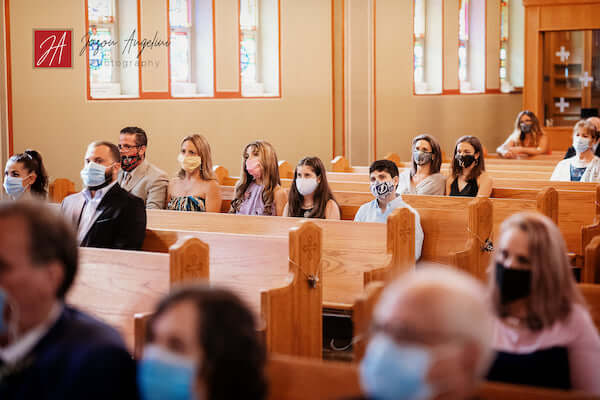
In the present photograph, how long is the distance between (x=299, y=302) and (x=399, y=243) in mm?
750

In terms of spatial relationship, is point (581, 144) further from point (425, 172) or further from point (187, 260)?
point (187, 260)

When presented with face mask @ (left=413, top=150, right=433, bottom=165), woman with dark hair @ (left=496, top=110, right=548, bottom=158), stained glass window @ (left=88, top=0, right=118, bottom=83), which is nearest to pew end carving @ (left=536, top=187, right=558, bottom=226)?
face mask @ (left=413, top=150, right=433, bottom=165)

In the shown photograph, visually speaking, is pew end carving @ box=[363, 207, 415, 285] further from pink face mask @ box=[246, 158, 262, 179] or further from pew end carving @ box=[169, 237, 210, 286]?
pink face mask @ box=[246, 158, 262, 179]

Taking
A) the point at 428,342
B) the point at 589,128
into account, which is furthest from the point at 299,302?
the point at 589,128

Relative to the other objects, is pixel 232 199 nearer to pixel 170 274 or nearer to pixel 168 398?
pixel 170 274

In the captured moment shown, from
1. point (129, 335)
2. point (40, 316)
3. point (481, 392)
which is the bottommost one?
point (129, 335)

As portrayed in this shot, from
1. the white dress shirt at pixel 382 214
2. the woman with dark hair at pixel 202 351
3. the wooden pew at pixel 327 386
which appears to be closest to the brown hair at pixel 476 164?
the white dress shirt at pixel 382 214

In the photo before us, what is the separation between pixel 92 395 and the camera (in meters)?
1.69

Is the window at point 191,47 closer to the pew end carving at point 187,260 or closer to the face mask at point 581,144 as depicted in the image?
the face mask at point 581,144

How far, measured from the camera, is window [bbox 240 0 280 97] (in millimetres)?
10594

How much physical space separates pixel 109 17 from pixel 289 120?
274 centimetres

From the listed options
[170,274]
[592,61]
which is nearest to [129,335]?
[170,274]

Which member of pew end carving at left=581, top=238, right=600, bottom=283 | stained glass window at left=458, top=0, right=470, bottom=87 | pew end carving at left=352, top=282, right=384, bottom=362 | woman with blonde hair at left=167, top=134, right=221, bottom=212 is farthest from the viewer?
stained glass window at left=458, top=0, right=470, bottom=87

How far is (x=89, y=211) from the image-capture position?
446 centimetres
